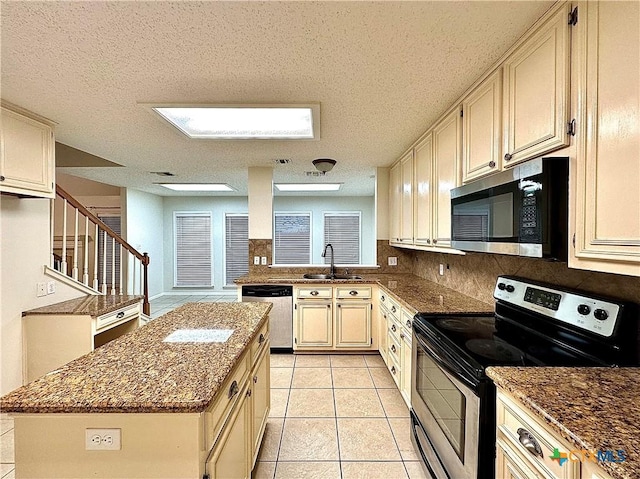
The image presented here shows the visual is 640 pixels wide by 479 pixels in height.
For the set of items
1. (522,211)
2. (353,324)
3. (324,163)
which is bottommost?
(353,324)

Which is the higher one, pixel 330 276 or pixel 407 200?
pixel 407 200

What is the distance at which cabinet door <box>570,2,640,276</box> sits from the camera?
36.1 inches

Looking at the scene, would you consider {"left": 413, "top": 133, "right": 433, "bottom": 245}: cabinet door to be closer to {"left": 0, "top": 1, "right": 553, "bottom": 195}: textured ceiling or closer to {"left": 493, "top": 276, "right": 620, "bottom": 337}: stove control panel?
{"left": 0, "top": 1, "right": 553, "bottom": 195}: textured ceiling

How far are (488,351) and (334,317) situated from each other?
234 centimetres

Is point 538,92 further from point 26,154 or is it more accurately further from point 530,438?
point 26,154

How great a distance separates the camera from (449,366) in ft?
4.66

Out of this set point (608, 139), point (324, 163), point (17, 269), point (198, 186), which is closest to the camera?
point (608, 139)

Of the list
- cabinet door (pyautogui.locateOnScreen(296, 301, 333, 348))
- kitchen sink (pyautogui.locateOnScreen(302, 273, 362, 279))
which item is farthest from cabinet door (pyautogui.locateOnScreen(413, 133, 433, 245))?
cabinet door (pyautogui.locateOnScreen(296, 301, 333, 348))

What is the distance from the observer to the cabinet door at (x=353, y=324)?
11.7ft

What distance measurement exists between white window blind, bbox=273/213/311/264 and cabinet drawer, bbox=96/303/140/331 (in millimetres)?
4089

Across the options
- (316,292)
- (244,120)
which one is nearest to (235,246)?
(316,292)

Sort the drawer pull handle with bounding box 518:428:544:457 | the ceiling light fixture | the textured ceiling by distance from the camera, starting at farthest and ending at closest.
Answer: the ceiling light fixture, the textured ceiling, the drawer pull handle with bounding box 518:428:544:457

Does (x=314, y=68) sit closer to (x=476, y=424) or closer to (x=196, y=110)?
(x=196, y=110)

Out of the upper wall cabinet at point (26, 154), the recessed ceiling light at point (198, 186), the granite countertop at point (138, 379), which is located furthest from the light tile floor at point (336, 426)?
the recessed ceiling light at point (198, 186)
